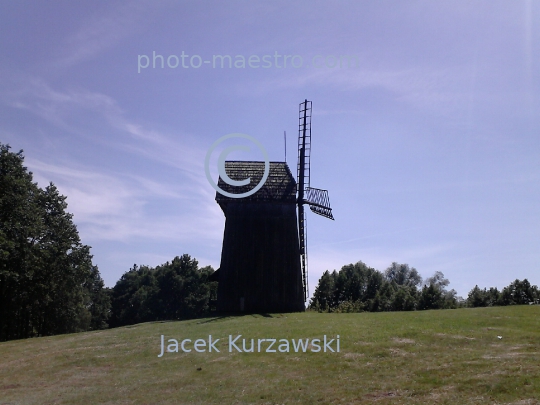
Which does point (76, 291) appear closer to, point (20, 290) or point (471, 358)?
point (20, 290)

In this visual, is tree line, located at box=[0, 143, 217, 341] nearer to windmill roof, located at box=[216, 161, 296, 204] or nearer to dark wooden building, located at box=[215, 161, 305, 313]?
dark wooden building, located at box=[215, 161, 305, 313]

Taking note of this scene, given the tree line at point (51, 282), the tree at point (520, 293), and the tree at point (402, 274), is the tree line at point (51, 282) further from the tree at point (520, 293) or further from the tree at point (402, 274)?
the tree at point (402, 274)

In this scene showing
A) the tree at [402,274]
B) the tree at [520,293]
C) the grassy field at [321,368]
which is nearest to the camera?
the grassy field at [321,368]

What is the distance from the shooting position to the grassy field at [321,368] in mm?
14477

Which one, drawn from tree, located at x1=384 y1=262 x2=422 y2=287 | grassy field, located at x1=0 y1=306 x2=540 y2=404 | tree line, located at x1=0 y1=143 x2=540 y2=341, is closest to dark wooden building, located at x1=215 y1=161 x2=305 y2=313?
tree line, located at x1=0 y1=143 x2=540 y2=341

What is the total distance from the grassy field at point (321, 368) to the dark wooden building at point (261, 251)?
13.0 m

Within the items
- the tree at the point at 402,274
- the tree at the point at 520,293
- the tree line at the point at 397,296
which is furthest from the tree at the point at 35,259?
the tree at the point at 402,274

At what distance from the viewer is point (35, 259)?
42.4 m

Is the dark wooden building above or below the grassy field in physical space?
above

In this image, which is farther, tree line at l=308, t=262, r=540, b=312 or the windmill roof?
the windmill roof

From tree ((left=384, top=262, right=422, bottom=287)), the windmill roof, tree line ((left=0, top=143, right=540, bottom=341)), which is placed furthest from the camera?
tree ((left=384, top=262, right=422, bottom=287))

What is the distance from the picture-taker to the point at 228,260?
1597 inches

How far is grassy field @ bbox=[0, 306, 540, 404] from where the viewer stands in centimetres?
1448

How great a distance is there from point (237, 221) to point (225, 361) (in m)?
21.4
